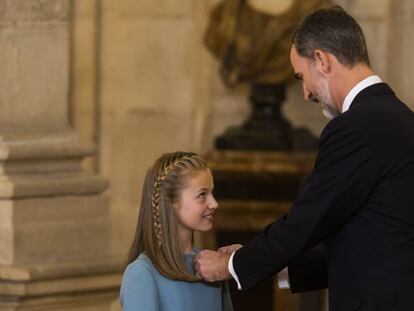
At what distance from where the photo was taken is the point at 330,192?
473cm

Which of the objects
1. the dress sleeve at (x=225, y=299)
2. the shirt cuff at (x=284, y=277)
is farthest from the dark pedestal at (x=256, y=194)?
the dress sleeve at (x=225, y=299)

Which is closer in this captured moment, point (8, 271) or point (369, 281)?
point (369, 281)

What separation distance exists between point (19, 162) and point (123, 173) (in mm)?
1970

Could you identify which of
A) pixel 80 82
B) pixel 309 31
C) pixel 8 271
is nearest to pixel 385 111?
pixel 309 31

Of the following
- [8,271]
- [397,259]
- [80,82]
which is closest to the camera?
[397,259]

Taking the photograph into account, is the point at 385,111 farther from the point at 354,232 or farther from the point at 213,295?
the point at 213,295

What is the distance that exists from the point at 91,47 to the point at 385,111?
422 centimetres

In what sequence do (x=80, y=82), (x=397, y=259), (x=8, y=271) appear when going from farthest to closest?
(x=80, y=82) → (x=8, y=271) → (x=397, y=259)

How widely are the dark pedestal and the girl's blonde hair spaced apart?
3.45m

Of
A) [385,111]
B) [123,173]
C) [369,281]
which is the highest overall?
[385,111]

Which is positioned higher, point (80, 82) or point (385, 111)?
point (385, 111)

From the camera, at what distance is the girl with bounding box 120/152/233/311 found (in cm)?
470

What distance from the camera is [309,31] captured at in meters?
4.86

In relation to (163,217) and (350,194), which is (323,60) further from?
(163,217)
